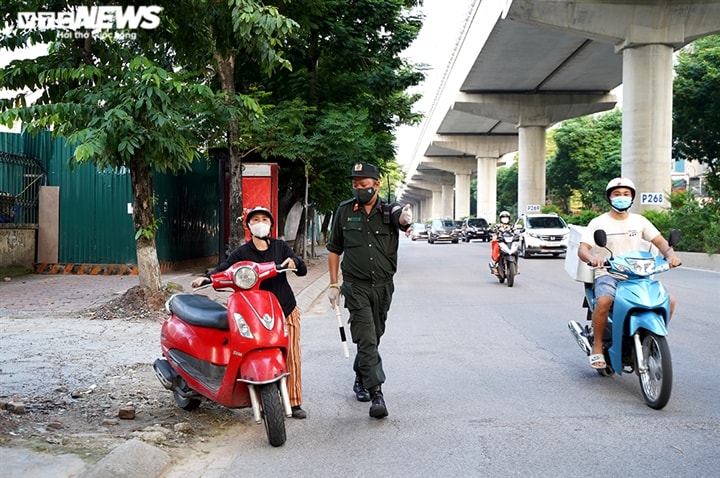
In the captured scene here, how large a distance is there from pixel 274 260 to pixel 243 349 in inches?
34.0

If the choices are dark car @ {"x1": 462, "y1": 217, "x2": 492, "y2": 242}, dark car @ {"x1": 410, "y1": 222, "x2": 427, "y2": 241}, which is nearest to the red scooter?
dark car @ {"x1": 462, "y1": 217, "x2": 492, "y2": 242}

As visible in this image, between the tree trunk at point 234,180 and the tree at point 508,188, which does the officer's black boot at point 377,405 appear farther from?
Result: the tree at point 508,188

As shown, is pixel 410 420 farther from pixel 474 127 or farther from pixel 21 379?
pixel 474 127

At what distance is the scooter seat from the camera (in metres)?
5.16

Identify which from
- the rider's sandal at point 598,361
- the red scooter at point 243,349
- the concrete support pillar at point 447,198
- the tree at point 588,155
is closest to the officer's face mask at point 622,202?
the rider's sandal at point 598,361

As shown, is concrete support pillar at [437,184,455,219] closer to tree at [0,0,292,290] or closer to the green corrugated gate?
the green corrugated gate

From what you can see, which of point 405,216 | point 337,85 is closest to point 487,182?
point 337,85

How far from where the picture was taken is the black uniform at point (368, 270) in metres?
5.54

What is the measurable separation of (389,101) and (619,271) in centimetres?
1788

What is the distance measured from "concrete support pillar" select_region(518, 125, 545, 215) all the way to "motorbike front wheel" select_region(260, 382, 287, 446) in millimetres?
43602

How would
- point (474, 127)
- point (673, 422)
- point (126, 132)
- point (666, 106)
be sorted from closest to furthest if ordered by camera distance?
point (673, 422), point (126, 132), point (666, 106), point (474, 127)

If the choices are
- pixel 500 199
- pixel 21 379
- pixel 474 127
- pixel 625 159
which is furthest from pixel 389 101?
pixel 500 199

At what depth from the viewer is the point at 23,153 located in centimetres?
1691

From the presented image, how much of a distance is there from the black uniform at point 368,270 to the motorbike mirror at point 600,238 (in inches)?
60.8
